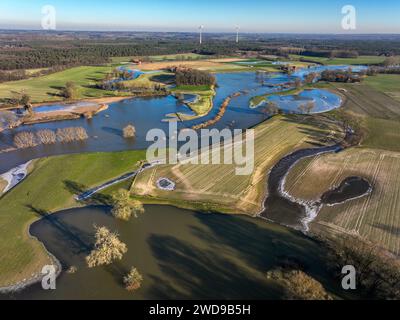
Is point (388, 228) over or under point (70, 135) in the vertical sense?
under

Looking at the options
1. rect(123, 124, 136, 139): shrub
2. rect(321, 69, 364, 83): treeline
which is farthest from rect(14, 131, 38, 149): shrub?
rect(321, 69, 364, 83): treeline

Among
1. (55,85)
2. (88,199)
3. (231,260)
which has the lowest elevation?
(231,260)

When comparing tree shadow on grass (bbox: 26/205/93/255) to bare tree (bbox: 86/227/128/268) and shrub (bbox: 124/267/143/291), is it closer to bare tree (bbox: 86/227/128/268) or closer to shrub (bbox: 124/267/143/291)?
bare tree (bbox: 86/227/128/268)

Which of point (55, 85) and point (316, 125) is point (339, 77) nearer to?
point (316, 125)

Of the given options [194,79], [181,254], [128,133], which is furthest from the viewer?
[194,79]

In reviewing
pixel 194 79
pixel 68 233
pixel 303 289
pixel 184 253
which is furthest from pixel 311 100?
pixel 68 233

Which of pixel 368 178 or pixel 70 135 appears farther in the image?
pixel 70 135

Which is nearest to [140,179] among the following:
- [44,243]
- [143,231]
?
[143,231]
